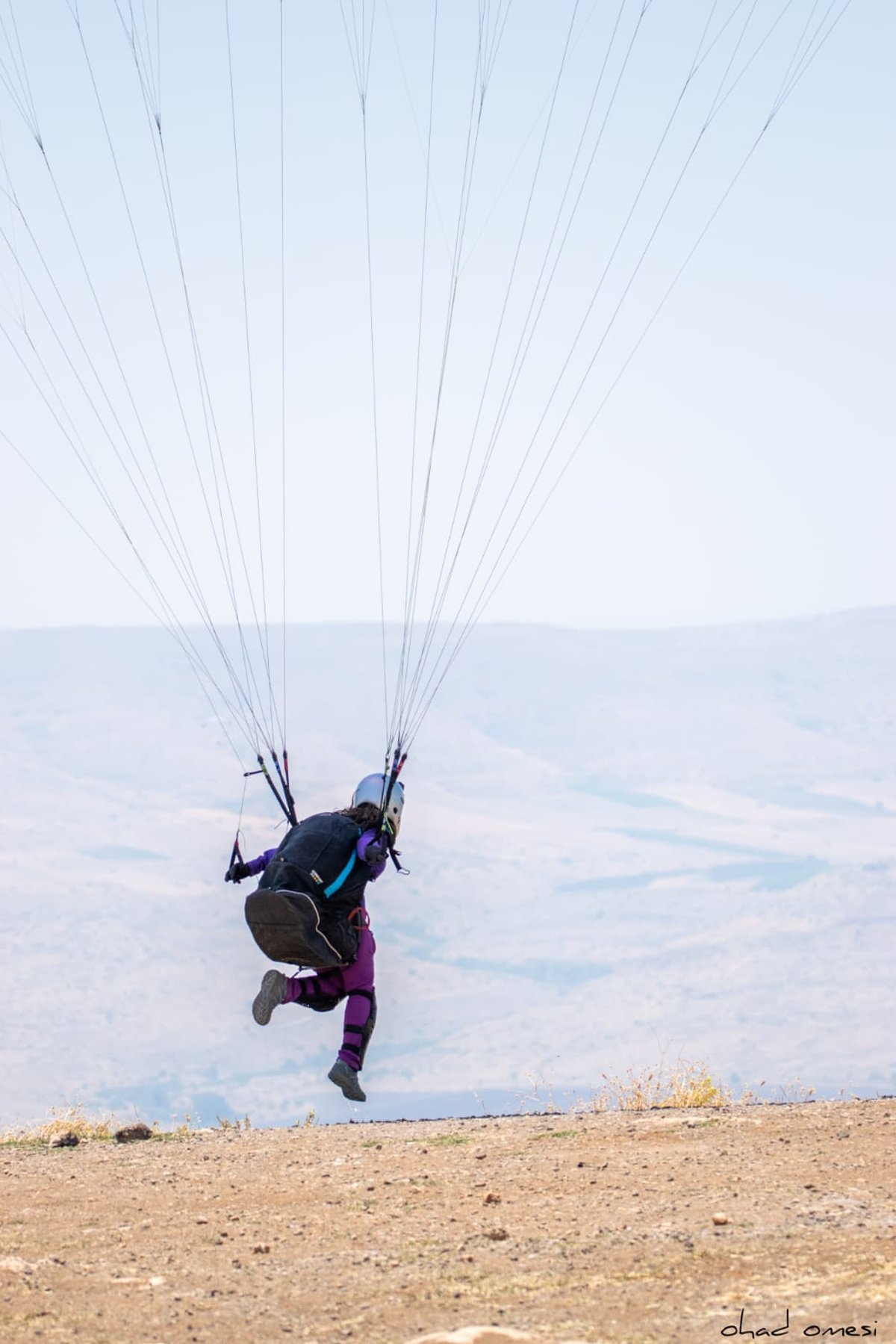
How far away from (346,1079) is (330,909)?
1.54 metres

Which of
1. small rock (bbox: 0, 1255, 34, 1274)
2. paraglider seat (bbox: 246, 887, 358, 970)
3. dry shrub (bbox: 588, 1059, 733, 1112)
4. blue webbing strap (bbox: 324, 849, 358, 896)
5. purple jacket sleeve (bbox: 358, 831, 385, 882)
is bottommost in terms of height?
dry shrub (bbox: 588, 1059, 733, 1112)

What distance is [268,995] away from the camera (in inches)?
532

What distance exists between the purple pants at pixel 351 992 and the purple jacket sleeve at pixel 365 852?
0.66m

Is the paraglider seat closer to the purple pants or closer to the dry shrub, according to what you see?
the purple pants

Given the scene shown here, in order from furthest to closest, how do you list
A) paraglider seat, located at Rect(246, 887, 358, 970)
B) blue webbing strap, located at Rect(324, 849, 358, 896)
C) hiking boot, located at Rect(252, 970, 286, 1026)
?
hiking boot, located at Rect(252, 970, 286, 1026) → blue webbing strap, located at Rect(324, 849, 358, 896) → paraglider seat, located at Rect(246, 887, 358, 970)

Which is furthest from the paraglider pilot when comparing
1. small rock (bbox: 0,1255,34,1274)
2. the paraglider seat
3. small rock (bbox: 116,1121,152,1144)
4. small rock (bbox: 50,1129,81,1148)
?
small rock (bbox: 0,1255,34,1274)

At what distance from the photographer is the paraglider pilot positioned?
42.8ft

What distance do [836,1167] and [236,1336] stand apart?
4581 mm

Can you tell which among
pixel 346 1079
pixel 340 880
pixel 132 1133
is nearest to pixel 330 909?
pixel 340 880


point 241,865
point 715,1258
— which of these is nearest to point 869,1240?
A: point 715,1258

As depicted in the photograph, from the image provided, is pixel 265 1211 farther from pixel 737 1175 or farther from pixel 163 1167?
pixel 737 1175

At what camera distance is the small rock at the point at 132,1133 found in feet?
47.4

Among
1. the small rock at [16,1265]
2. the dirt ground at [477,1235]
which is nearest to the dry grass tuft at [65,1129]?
the dirt ground at [477,1235]

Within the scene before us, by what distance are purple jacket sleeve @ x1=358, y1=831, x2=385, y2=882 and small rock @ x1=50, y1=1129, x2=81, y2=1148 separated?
11.7 ft
